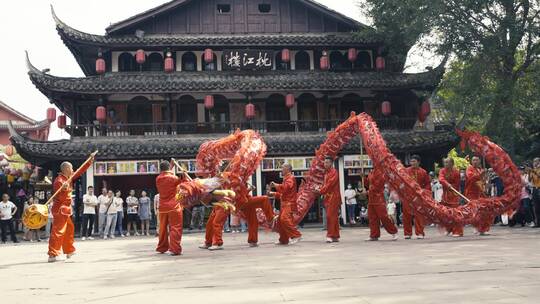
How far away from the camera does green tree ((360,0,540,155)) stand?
57.0 ft

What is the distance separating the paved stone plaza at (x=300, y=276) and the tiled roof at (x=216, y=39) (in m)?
14.3

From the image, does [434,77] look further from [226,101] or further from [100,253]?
[100,253]

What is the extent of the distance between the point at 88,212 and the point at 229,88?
7.85m

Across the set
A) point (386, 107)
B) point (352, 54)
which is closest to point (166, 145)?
point (352, 54)

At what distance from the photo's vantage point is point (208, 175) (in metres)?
11.0

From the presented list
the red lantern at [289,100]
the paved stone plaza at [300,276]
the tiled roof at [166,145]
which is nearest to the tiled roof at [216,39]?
the red lantern at [289,100]

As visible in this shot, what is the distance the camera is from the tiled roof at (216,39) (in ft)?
72.9

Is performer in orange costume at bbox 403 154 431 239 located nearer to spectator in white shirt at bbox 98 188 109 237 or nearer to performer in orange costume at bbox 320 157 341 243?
performer in orange costume at bbox 320 157 341 243

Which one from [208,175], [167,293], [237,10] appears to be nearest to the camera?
[167,293]

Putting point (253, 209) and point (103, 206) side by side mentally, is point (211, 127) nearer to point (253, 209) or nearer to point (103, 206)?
point (103, 206)

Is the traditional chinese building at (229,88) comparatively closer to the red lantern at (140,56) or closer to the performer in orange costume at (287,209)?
the red lantern at (140,56)

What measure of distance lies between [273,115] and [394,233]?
13.2 metres

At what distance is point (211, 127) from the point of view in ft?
76.2

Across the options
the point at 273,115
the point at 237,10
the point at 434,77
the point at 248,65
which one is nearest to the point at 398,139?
the point at 434,77
